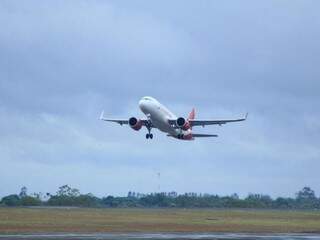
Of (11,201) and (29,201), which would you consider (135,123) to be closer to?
(11,201)

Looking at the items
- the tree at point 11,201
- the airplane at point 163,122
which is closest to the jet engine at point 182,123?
the airplane at point 163,122

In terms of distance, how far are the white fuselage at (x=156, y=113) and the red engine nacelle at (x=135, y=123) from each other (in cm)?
158

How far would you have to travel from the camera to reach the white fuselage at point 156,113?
8388 cm

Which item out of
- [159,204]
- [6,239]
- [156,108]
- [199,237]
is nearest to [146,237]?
[199,237]

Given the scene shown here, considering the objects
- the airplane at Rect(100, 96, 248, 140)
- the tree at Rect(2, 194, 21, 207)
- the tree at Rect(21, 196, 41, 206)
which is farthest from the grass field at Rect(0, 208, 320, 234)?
the tree at Rect(21, 196, 41, 206)

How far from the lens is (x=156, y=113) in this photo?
275 feet

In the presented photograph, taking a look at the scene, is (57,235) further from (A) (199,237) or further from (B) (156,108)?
(B) (156,108)

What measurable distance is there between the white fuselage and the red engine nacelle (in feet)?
5.20

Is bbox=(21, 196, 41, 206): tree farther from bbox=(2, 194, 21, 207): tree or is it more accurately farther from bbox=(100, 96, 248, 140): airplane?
bbox=(100, 96, 248, 140): airplane

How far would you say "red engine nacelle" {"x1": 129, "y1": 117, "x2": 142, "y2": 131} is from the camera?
283 feet

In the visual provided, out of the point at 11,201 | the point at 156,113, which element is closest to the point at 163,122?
the point at 156,113

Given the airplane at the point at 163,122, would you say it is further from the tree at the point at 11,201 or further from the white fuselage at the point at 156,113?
the tree at the point at 11,201

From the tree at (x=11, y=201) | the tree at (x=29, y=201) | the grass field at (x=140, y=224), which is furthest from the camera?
the tree at (x=29, y=201)

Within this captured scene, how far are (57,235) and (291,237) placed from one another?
57.2 feet
